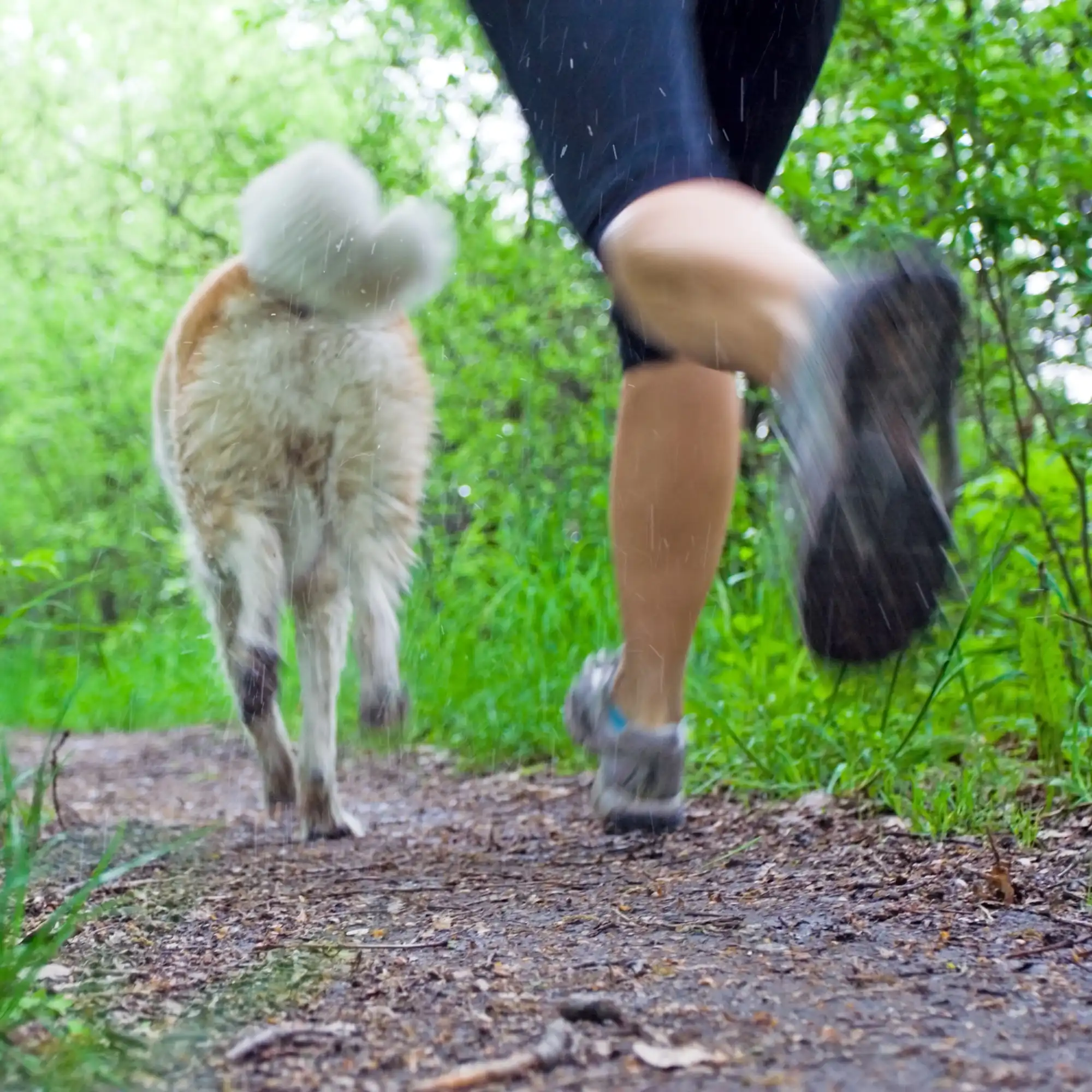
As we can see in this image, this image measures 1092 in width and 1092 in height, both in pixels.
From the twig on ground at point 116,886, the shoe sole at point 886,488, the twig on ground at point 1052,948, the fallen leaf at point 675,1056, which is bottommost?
the twig on ground at point 116,886

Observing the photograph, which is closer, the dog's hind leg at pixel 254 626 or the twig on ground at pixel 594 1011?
the twig on ground at pixel 594 1011

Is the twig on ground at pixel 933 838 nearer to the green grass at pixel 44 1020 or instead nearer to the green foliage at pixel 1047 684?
the green foliage at pixel 1047 684

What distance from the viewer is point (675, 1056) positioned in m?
1.12

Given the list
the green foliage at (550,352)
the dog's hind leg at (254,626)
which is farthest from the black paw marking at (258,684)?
the green foliage at (550,352)

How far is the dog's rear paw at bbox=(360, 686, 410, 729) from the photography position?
2.80 metres

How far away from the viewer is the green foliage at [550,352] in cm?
244

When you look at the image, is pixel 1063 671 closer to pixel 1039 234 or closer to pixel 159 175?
pixel 1039 234

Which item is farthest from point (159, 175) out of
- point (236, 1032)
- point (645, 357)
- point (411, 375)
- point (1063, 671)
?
point (236, 1032)

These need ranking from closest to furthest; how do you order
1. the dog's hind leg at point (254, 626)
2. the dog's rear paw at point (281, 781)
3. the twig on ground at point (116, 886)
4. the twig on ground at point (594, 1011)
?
the twig on ground at point (594, 1011), the twig on ground at point (116, 886), the dog's hind leg at point (254, 626), the dog's rear paw at point (281, 781)

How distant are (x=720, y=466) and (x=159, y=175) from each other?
5.77 metres

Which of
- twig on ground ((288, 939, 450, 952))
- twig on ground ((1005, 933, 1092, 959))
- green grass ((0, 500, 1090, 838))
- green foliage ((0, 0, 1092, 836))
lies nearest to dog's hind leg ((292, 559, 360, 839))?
green grass ((0, 500, 1090, 838))

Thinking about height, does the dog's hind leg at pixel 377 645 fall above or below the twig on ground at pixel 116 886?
above

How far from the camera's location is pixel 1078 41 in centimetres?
267

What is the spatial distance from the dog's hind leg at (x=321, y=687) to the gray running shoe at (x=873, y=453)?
160cm
